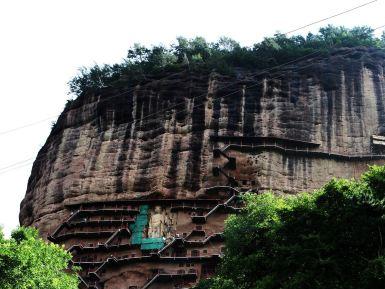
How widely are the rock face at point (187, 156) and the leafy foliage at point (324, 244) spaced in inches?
464

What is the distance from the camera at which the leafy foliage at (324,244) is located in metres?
12.7

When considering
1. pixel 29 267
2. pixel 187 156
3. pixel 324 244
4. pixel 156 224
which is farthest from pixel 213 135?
pixel 324 244

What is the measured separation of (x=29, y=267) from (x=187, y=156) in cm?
1557

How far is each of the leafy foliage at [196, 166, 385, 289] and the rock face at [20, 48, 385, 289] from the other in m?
11.8

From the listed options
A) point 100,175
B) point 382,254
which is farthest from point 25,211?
point 382,254

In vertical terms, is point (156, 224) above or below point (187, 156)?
below

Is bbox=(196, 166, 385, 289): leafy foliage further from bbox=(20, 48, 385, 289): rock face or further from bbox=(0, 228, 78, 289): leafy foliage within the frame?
bbox=(20, 48, 385, 289): rock face

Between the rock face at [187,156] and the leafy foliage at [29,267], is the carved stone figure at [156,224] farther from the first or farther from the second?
the leafy foliage at [29,267]

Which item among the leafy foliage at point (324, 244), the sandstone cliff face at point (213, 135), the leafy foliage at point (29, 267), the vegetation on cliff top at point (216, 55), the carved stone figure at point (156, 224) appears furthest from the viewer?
the vegetation on cliff top at point (216, 55)

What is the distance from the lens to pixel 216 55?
123 ft

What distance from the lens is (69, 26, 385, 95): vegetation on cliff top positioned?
1422 inches

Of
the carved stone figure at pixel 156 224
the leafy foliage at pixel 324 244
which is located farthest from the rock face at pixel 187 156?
the leafy foliage at pixel 324 244

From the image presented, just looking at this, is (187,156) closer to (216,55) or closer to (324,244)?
(216,55)

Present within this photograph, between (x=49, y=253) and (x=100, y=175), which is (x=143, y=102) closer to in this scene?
(x=100, y=175)
